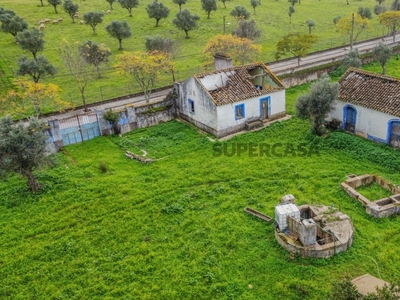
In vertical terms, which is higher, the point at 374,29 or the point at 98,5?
Result: the point at 98,5

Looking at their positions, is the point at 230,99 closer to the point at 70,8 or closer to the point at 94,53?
the point at 94,53

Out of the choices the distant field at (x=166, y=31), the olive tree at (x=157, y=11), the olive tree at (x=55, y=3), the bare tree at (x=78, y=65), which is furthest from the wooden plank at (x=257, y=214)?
the olive tree at (x=55, y=3)

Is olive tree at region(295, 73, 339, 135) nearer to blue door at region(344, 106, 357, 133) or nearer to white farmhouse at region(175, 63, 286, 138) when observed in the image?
blue door at region(344, 106, 357, 133)

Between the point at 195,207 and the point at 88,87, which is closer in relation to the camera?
the point at 195,207

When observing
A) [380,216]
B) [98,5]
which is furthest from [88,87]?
[98,5]

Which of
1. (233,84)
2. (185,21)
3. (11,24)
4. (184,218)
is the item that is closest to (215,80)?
(233,84)

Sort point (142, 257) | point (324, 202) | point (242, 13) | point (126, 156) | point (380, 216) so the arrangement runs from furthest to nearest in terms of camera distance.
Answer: point (242, 13), point (126, 156), point (324, 202), point (380, 216), point (142, 257)

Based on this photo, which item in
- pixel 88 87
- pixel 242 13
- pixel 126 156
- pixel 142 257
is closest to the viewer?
pixel 142 257

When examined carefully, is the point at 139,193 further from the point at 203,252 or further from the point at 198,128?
the point at 198,128

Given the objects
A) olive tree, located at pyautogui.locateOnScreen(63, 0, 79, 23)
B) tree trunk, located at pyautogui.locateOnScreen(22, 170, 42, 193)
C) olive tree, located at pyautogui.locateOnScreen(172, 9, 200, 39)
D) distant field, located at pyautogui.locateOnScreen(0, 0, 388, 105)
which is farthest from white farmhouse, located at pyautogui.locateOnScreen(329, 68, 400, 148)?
olive tree, located at pyautogui.locateOnScreen(63, 0, 79, 23)
